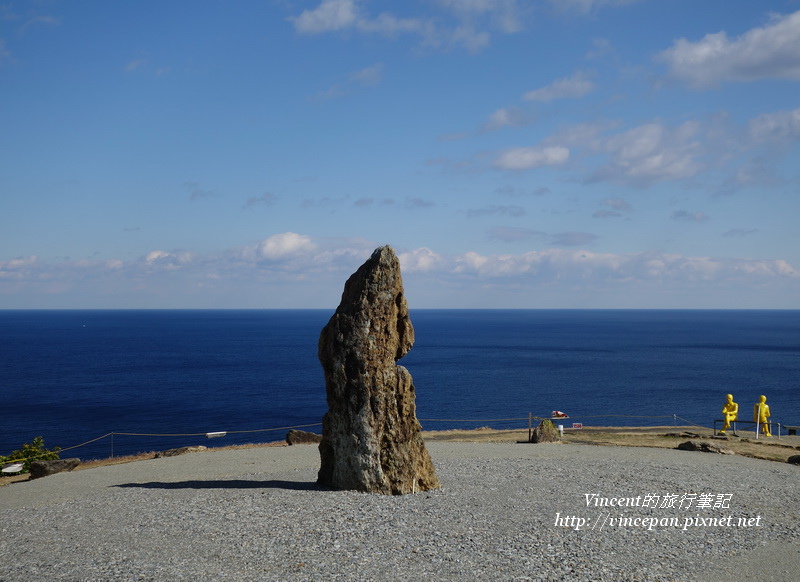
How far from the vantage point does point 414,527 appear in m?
12.1

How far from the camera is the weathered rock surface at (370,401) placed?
1482 centimetres

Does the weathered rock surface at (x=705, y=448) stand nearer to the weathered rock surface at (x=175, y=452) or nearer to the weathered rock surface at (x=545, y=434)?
the weathered rock surface at (x=545, y=434)

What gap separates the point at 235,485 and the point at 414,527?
225 inches

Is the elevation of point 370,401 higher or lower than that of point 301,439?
higher

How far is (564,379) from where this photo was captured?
83.8m

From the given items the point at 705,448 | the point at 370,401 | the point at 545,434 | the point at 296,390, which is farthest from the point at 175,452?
the point at 296,390

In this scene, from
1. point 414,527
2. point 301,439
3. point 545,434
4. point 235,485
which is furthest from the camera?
point 545,434

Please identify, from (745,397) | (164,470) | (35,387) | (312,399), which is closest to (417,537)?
(164,470)

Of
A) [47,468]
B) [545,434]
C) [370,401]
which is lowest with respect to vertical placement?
[47,468]

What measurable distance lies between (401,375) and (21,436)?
4319 cm

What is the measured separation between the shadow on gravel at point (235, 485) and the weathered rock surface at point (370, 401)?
1.53 feet

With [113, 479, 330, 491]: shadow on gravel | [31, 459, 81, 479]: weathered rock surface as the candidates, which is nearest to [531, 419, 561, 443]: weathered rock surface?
[113, 479, 330, 491]: shadow on gravel

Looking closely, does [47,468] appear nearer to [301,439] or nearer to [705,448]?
[301,439]

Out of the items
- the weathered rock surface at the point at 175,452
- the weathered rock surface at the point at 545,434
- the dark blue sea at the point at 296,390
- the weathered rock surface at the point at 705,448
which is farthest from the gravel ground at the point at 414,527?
the dark blue sea at the point at 296,390
